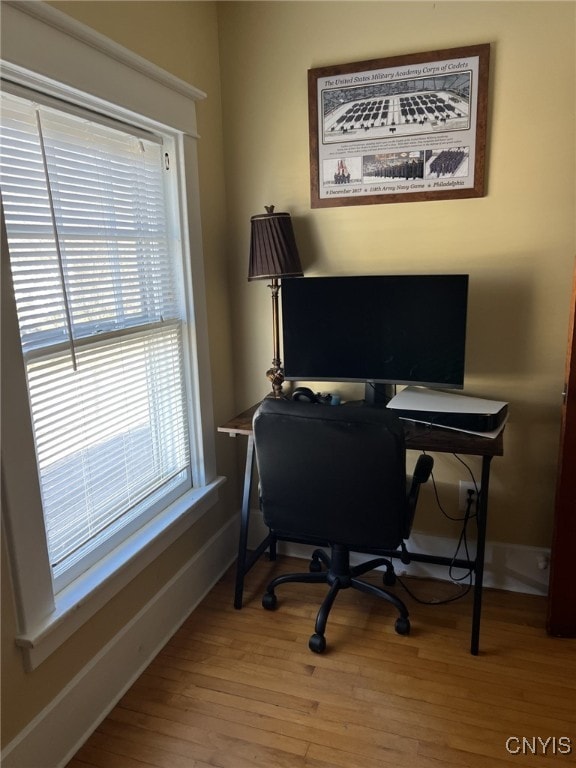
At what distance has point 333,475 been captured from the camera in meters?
1.76

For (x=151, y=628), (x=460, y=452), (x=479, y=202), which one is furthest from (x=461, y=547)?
(x=479, y=202)

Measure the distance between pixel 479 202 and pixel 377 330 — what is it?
624 millimetres

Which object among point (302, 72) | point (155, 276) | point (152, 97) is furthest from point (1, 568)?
point (302, 72)

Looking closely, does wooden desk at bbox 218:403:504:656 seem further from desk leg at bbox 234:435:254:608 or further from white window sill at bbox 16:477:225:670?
white window sill at bbox 16:477:225:670

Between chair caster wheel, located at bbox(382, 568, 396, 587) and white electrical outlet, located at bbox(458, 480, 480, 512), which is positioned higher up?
white electrical outlet, located at bbox(458, 480, 480, 512)

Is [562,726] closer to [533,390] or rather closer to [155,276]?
[533,390]

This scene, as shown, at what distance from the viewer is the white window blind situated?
1455 millimetres

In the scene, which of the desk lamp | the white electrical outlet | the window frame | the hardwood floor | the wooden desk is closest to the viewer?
the window frame

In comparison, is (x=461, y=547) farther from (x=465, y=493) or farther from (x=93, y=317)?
(x=93, y=317)

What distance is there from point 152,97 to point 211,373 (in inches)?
42.2

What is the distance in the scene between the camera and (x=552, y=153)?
1956 millimetres

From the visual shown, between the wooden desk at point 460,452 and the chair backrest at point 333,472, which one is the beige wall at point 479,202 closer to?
the wooden desk at point 460,452

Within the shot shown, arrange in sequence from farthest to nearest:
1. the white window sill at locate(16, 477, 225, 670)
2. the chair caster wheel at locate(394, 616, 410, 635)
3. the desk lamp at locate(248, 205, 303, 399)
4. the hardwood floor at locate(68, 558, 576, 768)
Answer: the desk lamp at locate(248, 205, 303, 399), the chair caster wheel at locate(394, 616, 410, 635), the hardwood floor at locate(68, 558, 576, 768), the white window sill at locate(16, 477, 225, 670)

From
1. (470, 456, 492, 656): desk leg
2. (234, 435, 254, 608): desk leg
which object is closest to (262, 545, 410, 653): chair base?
(234, 435, 254, 608): desk leg
